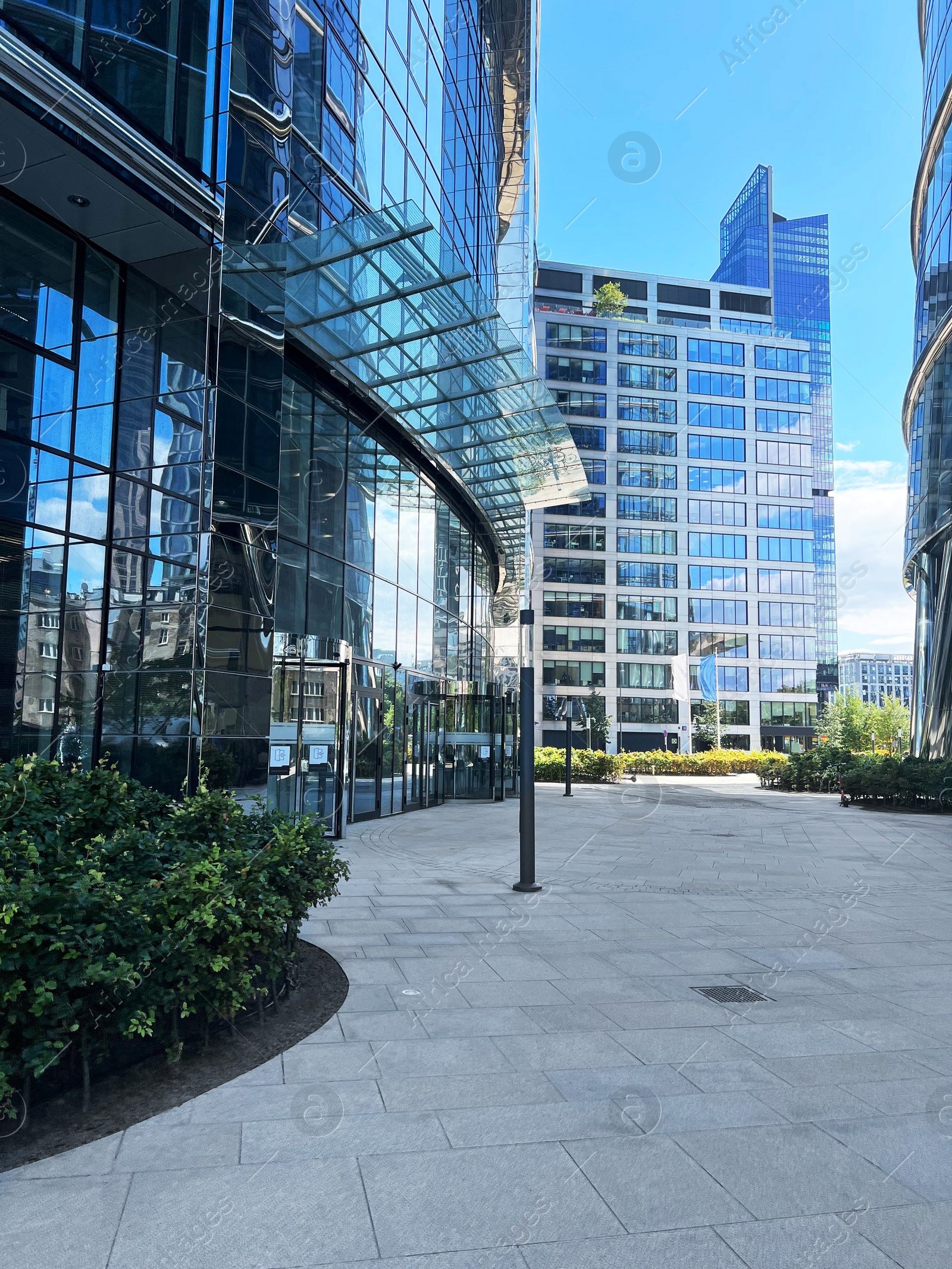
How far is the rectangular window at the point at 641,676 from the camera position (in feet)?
262

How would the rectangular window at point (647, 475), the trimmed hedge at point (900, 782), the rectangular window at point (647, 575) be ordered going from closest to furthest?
the trimmed hedge at point (900, 782), the rectangular window at point (647, 575), the rectangular window at point (647, 475)

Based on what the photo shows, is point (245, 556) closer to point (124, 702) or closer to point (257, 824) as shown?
point (124, 702)

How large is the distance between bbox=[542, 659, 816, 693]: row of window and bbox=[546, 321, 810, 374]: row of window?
2987 cm

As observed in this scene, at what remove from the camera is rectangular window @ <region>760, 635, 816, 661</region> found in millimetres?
81875

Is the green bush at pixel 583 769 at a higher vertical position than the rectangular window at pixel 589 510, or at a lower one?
lower

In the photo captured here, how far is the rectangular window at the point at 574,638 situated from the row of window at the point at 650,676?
1.19 m

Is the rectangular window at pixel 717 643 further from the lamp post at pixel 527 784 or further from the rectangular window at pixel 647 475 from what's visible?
the lamp post at pixel 527 784

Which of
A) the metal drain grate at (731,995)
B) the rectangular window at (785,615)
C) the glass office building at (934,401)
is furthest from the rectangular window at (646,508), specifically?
the metal drain grate at (731,995)

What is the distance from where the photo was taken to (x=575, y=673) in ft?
260

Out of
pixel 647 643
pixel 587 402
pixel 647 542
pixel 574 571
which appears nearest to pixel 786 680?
pixel 647 643

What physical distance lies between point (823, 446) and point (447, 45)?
182418 mm

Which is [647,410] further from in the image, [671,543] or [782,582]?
[782,582]

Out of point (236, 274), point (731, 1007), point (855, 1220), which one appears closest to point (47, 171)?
point (236, 274)

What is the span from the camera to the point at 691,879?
12758 mm
